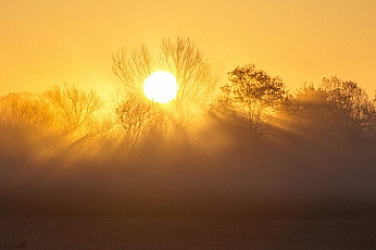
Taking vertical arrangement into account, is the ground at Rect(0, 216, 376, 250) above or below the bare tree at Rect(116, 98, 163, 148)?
below

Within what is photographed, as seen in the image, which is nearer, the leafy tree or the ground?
the ground

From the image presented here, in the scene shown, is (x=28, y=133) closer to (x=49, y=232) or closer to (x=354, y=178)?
(x=354, y=178)

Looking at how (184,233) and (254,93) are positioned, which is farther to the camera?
(254,93)

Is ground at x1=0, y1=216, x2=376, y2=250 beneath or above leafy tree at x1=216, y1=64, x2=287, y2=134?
beneath

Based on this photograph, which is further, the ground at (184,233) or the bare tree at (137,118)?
the bare tree at (137,118)

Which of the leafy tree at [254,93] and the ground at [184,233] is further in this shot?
the leafy tree at [254,93]

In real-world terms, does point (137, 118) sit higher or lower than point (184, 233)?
higher

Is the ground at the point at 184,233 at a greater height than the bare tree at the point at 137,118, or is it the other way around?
the bare tree at the point at 137,118

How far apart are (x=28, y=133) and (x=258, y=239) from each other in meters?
40.0

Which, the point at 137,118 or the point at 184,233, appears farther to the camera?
the point at 137,118

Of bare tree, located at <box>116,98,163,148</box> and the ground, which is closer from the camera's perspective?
the ground

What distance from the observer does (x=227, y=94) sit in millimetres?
55125

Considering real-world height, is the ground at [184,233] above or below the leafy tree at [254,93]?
below

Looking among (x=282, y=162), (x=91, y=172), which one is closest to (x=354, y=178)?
(x=282, y=162)
